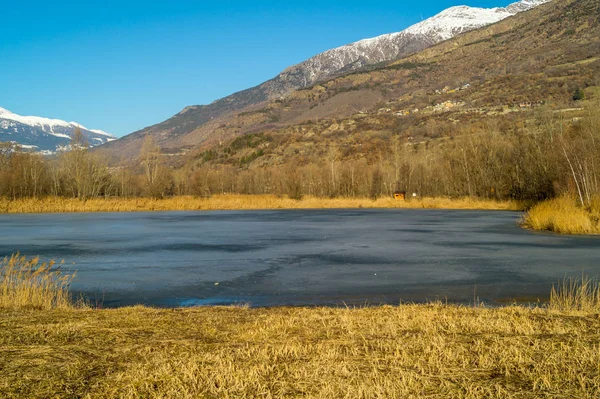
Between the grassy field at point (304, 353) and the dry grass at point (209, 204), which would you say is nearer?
the grassy field at point (304, 353)

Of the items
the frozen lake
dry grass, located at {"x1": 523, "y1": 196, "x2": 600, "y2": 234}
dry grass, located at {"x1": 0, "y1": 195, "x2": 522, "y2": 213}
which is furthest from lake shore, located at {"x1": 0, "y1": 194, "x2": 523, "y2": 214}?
the frozen lake

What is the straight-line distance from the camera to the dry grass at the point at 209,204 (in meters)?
48.7

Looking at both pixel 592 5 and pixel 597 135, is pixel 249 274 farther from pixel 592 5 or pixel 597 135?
pixel 592 5

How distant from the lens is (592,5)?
161750 mm

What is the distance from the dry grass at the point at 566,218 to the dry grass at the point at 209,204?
65.9 feet

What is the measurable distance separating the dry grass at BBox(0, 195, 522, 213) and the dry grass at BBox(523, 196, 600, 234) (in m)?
20.1

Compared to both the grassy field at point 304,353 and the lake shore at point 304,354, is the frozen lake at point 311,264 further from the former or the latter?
the lake shore at point 304,354

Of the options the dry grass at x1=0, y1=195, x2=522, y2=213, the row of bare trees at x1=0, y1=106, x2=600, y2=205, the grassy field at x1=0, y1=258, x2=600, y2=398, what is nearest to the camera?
the grassy field at x1=0, y1=258, x2=600, y2=398

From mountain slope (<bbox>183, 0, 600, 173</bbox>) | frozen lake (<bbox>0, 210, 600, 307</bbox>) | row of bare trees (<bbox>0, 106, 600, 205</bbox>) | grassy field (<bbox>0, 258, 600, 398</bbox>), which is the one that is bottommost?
frozen lake (<bbox>0, 210, 600, 307</bbox>)

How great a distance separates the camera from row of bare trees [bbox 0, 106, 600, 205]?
112 feet

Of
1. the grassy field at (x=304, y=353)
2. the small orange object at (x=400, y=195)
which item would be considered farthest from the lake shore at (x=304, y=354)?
the small orange object at (x=400, y=195)

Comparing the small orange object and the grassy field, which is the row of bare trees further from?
the grassy field

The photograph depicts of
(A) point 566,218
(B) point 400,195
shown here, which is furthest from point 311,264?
(B) point 400,195

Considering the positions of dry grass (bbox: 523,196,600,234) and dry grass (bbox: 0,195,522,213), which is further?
dry grass (bbox: 0,195,522,213)
